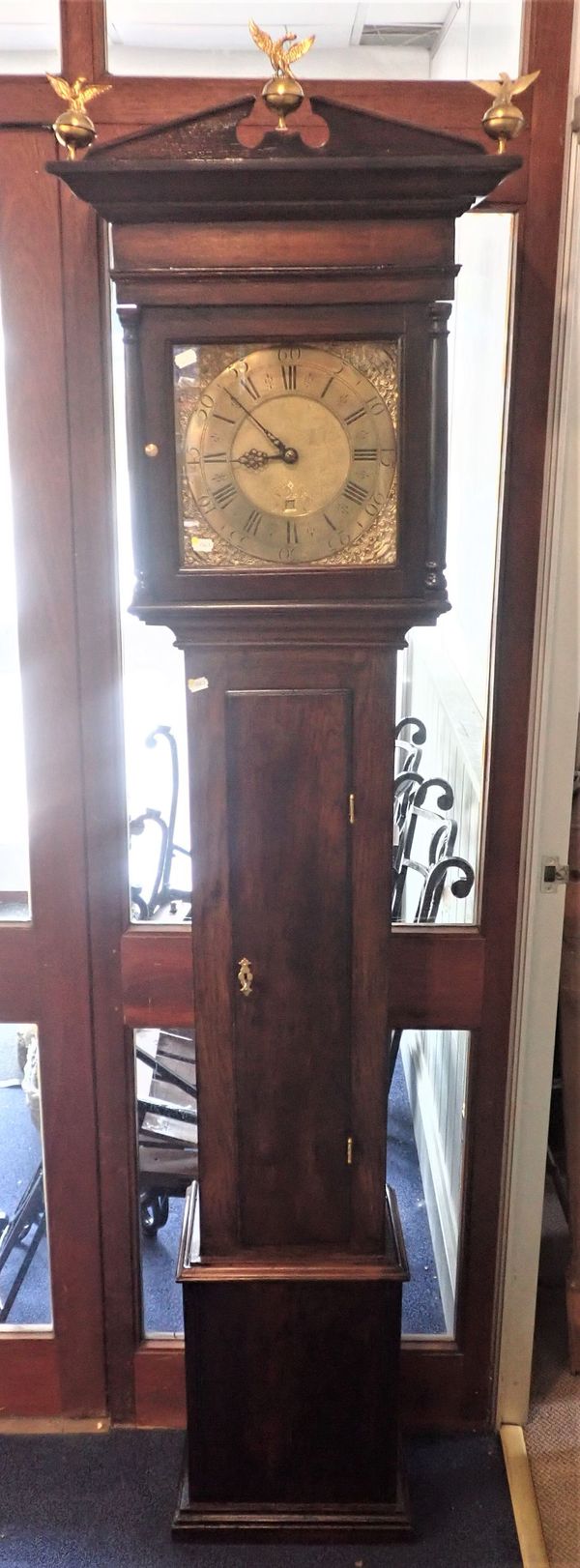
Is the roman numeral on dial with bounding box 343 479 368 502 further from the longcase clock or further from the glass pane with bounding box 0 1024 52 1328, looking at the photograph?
the glass pane with bounding box 0 1024 52 1328

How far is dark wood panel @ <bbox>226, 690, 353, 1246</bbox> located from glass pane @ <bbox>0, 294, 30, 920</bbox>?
0.46 meters

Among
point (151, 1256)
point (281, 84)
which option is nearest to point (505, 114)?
point (281, 84)

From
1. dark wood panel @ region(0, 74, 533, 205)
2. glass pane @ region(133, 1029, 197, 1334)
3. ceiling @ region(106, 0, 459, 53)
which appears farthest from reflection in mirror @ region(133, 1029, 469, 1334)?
ceiling @ region(106, 0, 459, 53)

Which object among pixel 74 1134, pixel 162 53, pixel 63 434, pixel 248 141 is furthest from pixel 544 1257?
pixel 162 53

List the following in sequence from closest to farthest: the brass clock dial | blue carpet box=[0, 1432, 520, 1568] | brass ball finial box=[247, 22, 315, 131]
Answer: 1. brass ball finial box=[247, 22, 315, 131]
2. the brass clock dial
3. blue carpet box=[0, 1432, 520, 1568]

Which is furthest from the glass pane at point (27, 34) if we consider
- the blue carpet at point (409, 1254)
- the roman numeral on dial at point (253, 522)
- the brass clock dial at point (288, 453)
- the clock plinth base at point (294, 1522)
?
the clock plinth base at point (294, 1522)

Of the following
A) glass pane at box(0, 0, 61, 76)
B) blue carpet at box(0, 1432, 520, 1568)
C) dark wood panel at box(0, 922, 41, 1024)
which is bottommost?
blue carpet at box(0, 1432, 520, 1568)

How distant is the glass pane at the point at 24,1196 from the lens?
1.96 meters

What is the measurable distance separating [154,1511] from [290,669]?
1.31m

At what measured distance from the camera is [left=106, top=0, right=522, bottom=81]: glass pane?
152cm

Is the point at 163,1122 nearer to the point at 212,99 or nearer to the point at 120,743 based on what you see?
the point at 120,743

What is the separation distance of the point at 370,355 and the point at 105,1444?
1.69 meters

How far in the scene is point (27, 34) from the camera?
1.51m

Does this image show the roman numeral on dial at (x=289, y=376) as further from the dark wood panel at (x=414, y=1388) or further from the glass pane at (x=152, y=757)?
the dark wood panel at (x=414, y=1388)
